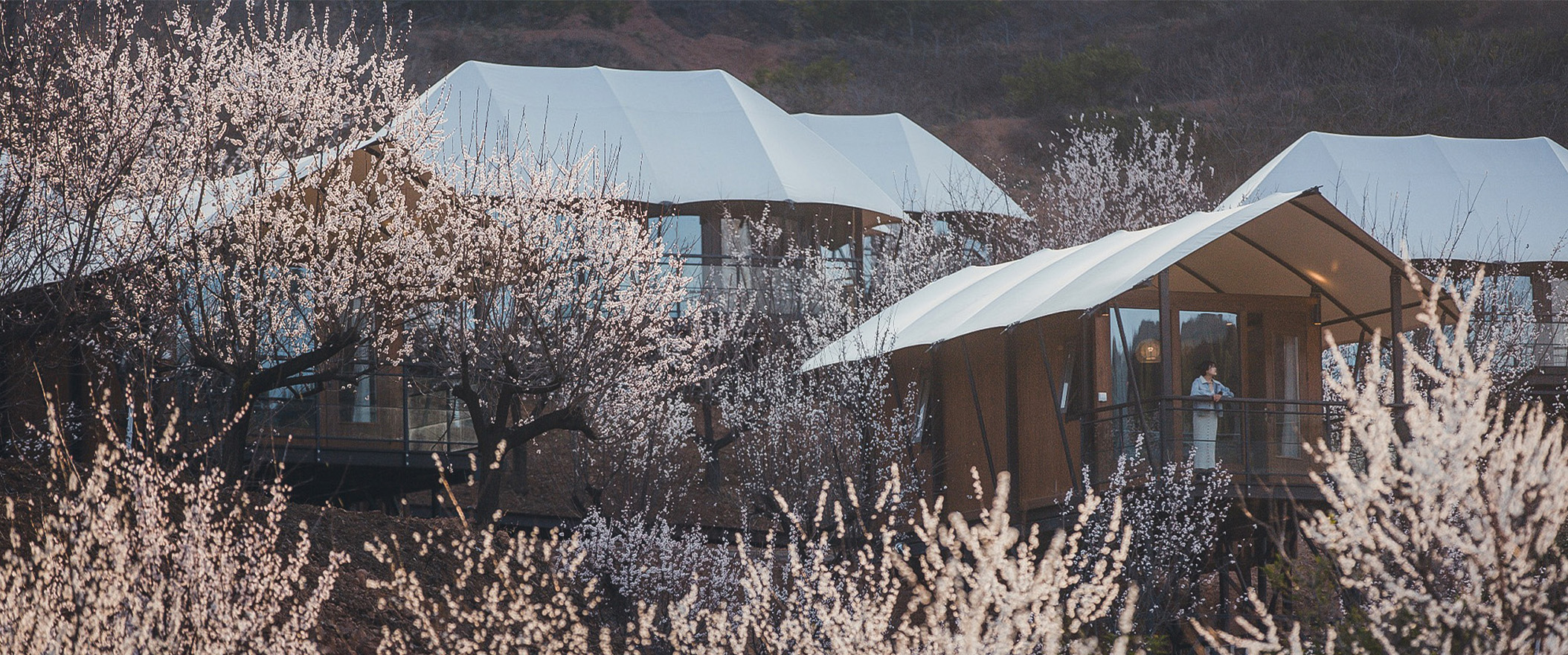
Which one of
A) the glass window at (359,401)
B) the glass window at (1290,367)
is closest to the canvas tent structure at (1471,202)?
the glass window at (1290,367)

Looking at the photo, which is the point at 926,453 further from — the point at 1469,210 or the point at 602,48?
the point at 602,48

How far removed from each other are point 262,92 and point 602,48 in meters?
45.4

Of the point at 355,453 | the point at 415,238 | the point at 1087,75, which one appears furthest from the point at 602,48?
the point at 415,238

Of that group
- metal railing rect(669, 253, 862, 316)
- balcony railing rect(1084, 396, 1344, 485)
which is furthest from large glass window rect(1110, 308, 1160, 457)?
metal railing rect(669, 253, 862, 316)

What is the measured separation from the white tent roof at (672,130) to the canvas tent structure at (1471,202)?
804cm

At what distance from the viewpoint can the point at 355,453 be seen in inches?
675

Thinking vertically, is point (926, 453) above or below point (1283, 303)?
Answer: below

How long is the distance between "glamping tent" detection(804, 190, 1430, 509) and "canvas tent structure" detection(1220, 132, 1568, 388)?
8.52m

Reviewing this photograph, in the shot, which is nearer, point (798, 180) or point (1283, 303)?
point (1283, 303)

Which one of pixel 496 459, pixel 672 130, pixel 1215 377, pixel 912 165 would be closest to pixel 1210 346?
pixel 1215 377

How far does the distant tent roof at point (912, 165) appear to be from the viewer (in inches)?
1228

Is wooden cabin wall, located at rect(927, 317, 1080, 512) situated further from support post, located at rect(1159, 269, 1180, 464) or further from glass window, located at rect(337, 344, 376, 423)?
glass window, located at rect(337, 344, 376, 423)

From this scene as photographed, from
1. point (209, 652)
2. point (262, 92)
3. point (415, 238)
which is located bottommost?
point (209, 652)

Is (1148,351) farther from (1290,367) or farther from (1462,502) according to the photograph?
(1462,502)
